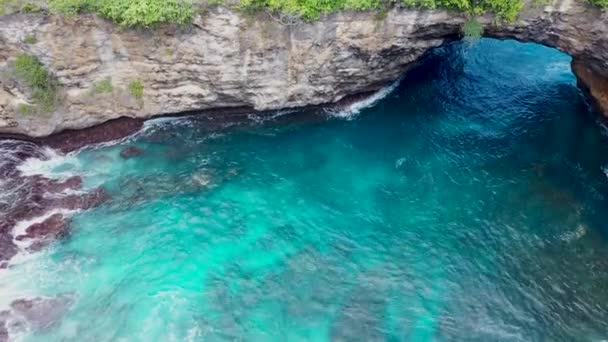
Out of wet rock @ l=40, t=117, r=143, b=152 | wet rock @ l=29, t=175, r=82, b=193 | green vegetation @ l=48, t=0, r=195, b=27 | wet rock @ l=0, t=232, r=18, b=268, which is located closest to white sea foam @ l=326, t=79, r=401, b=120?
green vegetation @ l=48, t=0, r=195, b=27

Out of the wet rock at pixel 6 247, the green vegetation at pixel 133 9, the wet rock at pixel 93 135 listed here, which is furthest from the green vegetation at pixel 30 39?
the wet rock at pixel 6 247

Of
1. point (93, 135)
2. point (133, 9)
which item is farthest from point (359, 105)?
point (93, 135)

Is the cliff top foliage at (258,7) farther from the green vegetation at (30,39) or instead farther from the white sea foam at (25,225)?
the white sea foam at (25,225)

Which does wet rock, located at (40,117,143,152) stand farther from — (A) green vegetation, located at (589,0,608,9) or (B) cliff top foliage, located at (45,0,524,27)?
(A) green vegetation, located at (589,0,608,9)

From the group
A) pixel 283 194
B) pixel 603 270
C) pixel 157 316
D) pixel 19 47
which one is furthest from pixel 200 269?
pixel 603 270

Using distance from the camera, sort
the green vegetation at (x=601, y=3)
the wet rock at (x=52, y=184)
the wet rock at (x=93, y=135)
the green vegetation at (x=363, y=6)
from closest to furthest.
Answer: the green vegetation at (x=601, y=3)
the green vegetation at (x=363, y=6)
the wet rock at (x=52, y=184)
the wet rock at (x=93, y=135)
